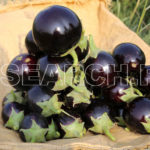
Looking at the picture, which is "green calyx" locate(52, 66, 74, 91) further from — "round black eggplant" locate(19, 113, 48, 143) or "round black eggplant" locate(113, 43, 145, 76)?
"round black eggplant" locate(113, 43, 145, 76)

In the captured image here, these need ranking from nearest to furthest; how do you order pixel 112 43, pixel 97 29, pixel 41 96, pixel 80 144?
pixel 80 144, pixel 41 96, pixel 112 43, pixel 97 29

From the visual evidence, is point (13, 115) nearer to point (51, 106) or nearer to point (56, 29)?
point (51, 106)

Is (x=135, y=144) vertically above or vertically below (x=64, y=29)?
below

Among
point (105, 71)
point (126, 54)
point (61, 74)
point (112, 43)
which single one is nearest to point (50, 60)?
point (61, 74)

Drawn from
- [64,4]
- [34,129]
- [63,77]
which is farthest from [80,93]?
[64,4]

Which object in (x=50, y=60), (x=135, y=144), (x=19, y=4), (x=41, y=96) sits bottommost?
(x=135, y=144)

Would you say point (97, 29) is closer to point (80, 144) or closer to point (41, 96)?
point (41, 96)
